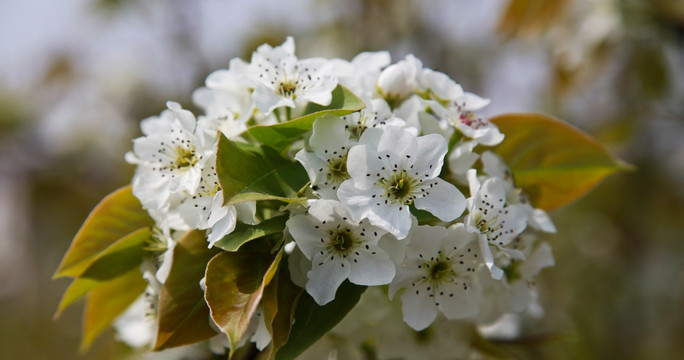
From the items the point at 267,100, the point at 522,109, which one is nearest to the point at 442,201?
the point at 267,100

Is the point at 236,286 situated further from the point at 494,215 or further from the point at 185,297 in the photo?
the point at 494,215

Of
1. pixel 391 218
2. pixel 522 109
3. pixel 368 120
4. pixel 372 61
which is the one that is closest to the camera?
pixel 391 218

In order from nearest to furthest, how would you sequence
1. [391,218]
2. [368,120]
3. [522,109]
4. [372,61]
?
1. [391,218]
2. [368,120]
3. [372,61]
4. [522,109]

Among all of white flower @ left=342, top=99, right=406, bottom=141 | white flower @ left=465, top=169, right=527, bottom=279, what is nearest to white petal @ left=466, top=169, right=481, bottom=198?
white flower @ left=465, top=169, right=527, bottom=279

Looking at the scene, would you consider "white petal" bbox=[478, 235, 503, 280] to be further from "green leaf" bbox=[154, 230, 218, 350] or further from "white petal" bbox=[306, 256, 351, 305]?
"green leaf" bbox=[154, 230, 218, 350]

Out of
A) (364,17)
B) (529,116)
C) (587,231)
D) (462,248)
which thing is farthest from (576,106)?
(462,248)

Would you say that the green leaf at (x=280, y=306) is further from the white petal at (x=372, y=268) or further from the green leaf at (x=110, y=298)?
the green leaf at (x=110, y=298)
